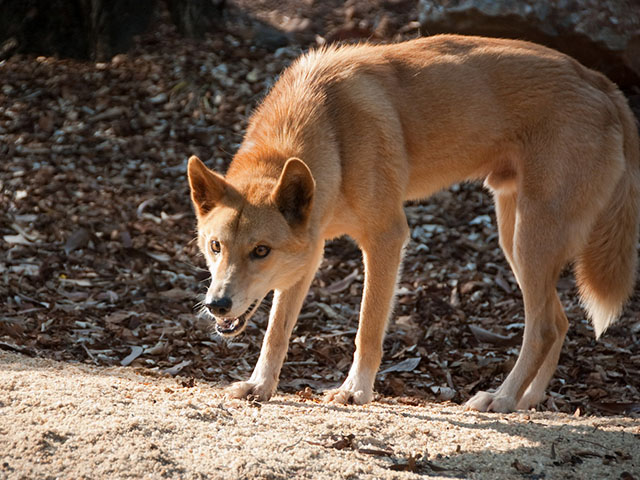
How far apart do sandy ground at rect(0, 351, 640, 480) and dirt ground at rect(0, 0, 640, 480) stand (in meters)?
0.01

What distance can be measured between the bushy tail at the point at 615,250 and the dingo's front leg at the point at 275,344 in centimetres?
169


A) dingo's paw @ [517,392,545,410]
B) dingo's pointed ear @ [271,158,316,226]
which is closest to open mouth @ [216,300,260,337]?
dingo's pointed ear @ [271,158,316,226]

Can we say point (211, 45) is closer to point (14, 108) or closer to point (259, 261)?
point (14, 108)

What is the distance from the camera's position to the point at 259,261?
4125 mm

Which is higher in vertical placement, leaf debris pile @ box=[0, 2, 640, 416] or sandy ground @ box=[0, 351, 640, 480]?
sandy ground @ box=[0, 351, 640, 480]

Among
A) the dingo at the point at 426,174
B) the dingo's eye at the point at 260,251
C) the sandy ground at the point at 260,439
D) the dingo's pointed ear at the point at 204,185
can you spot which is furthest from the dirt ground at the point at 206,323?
the dingo's pointed ear at the point at 204,185

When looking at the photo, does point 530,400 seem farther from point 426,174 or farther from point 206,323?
point 206,323

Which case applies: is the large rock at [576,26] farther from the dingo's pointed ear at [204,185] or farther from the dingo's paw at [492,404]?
the dingo's pointed ear at [204,185]

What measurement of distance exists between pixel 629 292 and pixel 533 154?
1075 mm

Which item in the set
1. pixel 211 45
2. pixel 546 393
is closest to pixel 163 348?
pixel 546 393

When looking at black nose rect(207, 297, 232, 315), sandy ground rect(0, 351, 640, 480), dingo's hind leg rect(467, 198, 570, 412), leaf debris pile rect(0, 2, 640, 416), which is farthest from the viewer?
leaf debris pile rect(0, 2, 640, 416)

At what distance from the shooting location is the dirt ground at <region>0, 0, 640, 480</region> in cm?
332

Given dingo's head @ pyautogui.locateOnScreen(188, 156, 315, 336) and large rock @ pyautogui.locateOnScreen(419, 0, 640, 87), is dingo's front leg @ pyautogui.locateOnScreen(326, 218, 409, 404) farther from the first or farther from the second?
large rock @ pyautogui.locateOnScreen(419, 0, 640, 87)

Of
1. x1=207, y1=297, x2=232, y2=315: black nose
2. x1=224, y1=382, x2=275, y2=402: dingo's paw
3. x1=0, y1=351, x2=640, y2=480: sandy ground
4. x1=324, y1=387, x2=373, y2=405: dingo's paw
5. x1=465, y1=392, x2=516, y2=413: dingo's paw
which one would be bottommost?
x1=465, y1=392, x2=516, y2=413: dingo's paw
